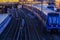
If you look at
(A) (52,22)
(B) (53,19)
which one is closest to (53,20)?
(B) (53,19)

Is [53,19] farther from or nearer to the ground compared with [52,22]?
farther from the ground

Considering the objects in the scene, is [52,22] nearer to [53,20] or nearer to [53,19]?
[53,20]

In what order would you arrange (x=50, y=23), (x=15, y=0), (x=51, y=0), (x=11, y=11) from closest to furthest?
(x=50, y=23) < (x=11, y=11) < (x=15, y=0) < (x=51, y=0)

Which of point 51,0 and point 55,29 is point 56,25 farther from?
point 51,0

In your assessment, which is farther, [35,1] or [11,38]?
[35,1]

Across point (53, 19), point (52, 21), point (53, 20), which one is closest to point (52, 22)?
point (52, 21)

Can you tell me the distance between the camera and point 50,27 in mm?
25422

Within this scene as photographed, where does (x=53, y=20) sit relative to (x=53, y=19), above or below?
below

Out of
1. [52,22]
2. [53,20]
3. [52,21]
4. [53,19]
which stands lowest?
[52,22]

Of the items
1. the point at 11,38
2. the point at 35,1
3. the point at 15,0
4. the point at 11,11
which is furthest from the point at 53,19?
the point at 35,1

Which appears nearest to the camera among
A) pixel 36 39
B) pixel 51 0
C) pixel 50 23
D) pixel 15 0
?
pixel 36 39

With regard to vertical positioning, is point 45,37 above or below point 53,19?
below

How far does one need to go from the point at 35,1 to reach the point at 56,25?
73586mm

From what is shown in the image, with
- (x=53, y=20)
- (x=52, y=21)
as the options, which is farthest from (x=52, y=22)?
(x=53, y=20)
